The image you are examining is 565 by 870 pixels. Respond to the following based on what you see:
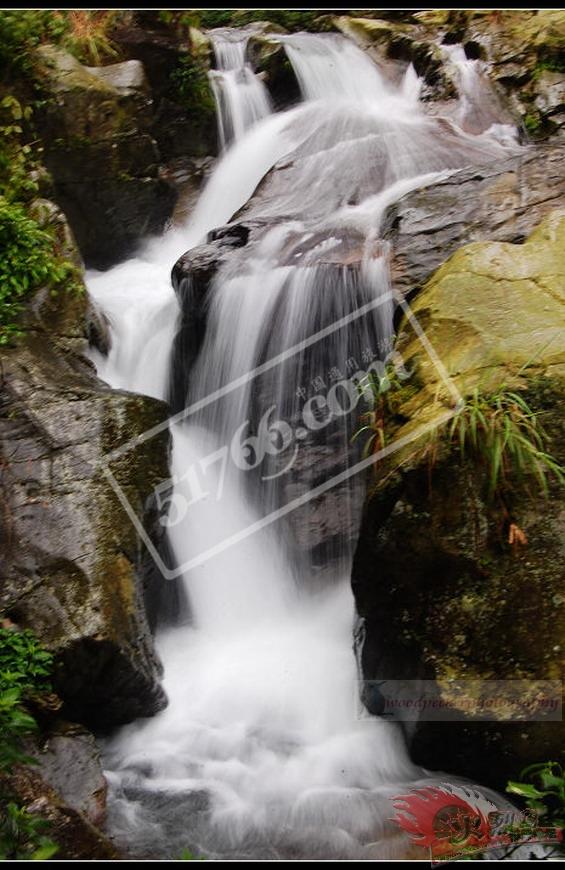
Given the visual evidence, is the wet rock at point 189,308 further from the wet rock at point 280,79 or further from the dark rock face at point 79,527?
the wet rock at point 280,79

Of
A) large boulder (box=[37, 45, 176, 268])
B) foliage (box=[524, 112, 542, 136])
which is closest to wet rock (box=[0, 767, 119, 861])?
large boulder (box=[37, 45, 176, 268])

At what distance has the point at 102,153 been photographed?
8031 mm

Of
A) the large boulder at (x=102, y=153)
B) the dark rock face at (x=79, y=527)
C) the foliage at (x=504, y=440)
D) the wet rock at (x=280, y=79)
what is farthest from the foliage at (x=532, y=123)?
the foliage at (x=504, y=440)

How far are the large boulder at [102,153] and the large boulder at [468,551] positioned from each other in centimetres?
545

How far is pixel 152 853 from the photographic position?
3473 millimetres

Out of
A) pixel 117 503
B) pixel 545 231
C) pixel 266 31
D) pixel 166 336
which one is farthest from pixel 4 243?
pixel 266 31

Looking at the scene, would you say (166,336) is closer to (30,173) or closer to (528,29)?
(30,173)

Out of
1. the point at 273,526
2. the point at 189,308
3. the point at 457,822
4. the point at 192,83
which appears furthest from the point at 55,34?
the point at 457,822

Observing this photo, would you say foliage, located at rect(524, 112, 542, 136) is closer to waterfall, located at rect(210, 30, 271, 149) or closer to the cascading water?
the cascading water

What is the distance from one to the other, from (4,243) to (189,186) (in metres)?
4.33

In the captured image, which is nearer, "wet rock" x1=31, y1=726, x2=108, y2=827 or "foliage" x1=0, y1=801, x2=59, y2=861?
"foliage" x1=0, y1=801, x2=59, y2=861

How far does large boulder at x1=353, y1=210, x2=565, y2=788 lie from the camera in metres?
3.40

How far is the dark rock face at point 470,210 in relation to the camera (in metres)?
5.49

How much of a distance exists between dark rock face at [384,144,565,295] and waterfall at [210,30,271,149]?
4358 mm
